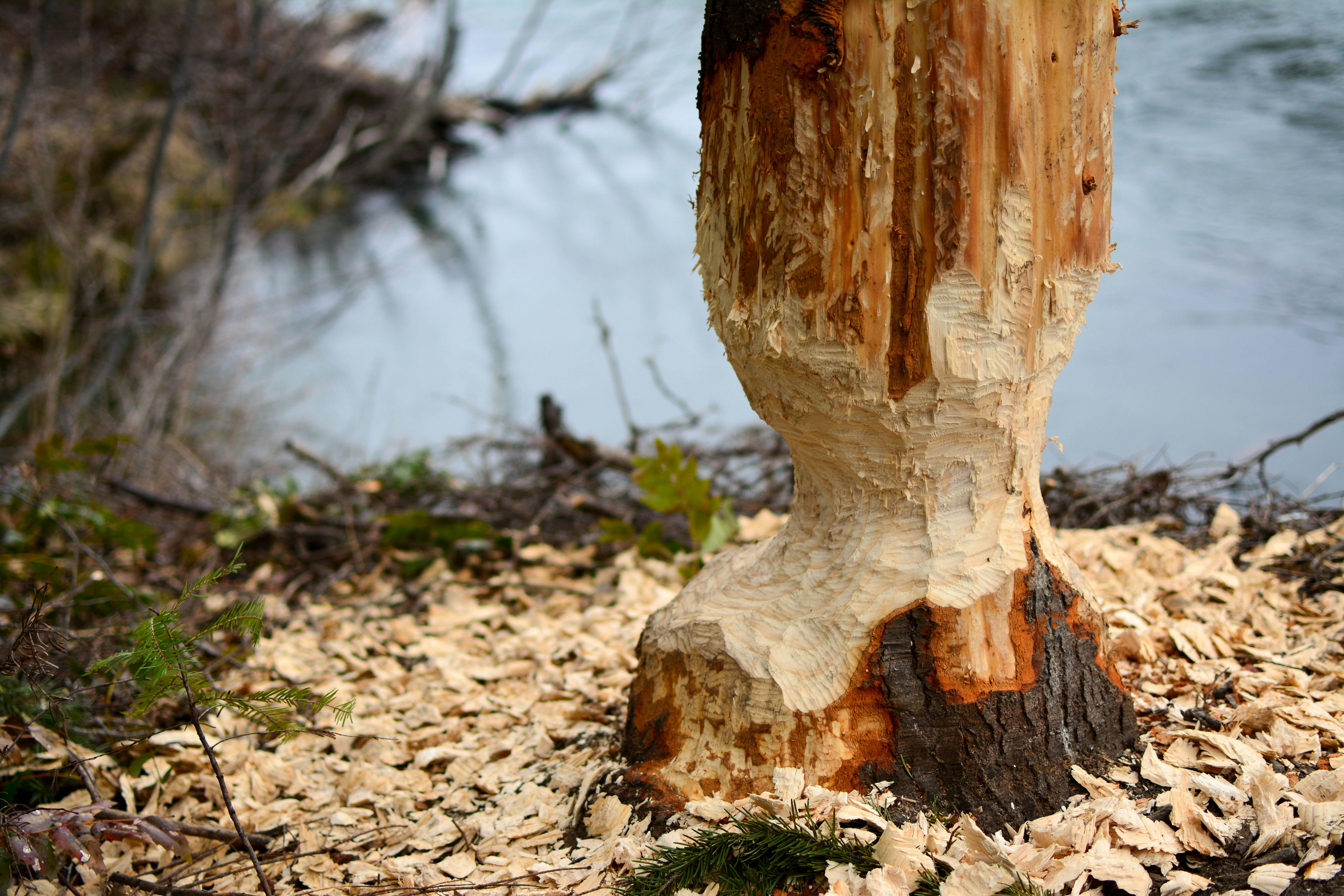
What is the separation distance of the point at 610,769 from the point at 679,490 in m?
0.82

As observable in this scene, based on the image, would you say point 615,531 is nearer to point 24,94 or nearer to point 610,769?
point 610,769

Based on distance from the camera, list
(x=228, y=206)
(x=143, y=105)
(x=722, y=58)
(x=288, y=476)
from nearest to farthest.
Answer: (x=722, y=58), (x=288, y=476), (x=228, y=206), (x=143, y=105)

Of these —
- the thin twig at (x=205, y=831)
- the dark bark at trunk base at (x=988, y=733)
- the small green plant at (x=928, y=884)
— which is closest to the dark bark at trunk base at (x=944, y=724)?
the dark bark at trunk base at (x=988, y=733)

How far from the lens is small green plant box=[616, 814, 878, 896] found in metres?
0.90

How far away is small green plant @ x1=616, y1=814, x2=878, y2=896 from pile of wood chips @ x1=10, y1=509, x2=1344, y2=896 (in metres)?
0.02

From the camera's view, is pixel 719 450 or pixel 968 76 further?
pixel 719 450

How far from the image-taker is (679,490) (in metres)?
1.92

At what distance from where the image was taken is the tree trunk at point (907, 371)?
914 mm

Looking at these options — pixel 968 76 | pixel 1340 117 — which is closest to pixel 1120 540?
pixel 968 76

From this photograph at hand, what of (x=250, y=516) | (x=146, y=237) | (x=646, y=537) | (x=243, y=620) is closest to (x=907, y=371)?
(x=243, y=620)

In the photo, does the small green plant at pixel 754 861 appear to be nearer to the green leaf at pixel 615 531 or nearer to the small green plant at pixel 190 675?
the small green plant at pixel 190 675

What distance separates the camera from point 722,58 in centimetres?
99

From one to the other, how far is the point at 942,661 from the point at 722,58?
76 centimetres

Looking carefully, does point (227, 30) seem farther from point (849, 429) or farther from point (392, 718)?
point (849, 429)
